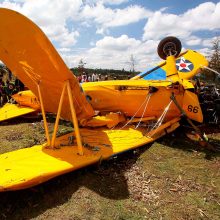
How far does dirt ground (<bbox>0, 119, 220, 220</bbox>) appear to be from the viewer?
4.13 metres

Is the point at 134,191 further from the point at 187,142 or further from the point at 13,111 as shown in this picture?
the point at 13,111

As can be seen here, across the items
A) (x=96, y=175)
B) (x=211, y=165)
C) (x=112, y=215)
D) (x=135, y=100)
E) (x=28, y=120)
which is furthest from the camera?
(x=28, y=120)

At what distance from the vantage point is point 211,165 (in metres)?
6.03

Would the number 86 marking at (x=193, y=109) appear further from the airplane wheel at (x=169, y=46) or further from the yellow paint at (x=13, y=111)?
the yellow paint at (x=13, y=111)

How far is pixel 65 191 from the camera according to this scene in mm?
4680

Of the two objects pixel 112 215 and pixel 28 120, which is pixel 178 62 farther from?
pixel 112 215

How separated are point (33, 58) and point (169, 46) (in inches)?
208

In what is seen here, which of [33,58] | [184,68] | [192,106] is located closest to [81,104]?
[33,58]

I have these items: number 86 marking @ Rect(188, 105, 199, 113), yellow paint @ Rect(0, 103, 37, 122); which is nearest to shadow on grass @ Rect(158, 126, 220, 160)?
number 86 marking @ Rect(188, 105, 199, 113)

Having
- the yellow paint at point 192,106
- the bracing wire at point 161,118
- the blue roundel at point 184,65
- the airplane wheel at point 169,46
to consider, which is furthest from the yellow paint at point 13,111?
the blue roundel at point 184,65

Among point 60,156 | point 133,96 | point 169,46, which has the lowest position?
point 60,156

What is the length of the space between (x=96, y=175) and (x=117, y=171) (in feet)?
1.64

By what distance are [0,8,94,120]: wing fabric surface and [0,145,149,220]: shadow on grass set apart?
1.89 meters

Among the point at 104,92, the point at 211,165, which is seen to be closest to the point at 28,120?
the point at 104,92
